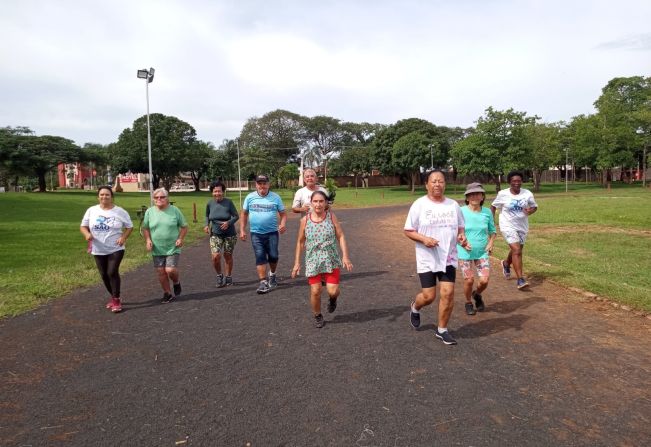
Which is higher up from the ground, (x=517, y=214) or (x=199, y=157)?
(x=199, y=157)

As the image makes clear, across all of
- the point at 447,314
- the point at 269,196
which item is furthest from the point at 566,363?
the point at 269,196

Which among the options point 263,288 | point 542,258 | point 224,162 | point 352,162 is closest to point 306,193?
point 263,288

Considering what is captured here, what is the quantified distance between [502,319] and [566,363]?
4.43ft

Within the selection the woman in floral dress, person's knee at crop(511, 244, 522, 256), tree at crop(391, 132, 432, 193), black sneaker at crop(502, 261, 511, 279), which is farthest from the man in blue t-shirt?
tree at crop(391, 132, 432, 193)

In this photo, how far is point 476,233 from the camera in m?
5.70

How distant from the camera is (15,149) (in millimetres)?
49750

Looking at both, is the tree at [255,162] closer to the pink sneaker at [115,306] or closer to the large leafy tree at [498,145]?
the large leafy tree at [498,145]

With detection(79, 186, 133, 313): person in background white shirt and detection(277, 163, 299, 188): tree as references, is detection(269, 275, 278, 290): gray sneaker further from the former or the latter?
detection(277, 163, 299, 188): tree

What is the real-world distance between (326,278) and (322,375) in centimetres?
156

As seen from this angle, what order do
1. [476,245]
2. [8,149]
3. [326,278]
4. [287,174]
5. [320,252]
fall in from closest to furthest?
[320,252] → [326,278] → [476,245] → [8,149] → [287,174]

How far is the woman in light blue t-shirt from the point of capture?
18.5 ft

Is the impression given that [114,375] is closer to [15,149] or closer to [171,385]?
[171,385]

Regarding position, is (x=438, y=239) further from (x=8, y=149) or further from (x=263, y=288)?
(x=8, y=149)

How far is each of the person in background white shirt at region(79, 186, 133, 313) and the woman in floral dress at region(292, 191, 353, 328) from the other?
261cm
